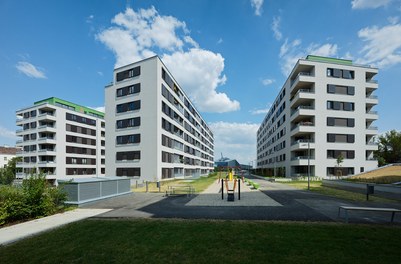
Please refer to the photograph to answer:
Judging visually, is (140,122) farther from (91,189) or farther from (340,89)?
(340,89)

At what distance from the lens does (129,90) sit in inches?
1594

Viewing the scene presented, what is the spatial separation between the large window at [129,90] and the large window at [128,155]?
33.9ft

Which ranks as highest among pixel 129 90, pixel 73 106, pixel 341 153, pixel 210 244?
pixel 73 106

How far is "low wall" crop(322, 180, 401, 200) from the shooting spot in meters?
19.5

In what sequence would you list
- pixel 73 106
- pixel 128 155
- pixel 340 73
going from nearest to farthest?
pixel 128 155 < pixel 340 73 < pixel 73 106

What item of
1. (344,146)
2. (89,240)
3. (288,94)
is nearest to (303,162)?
(344,146)

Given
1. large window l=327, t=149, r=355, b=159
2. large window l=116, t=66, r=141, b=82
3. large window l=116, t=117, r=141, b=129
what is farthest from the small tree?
large window l=116, t=66, r=141, b=82

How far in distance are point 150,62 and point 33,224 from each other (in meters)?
33.1

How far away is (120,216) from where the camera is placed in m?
11.1

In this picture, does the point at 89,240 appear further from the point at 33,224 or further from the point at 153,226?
the point at 33,224

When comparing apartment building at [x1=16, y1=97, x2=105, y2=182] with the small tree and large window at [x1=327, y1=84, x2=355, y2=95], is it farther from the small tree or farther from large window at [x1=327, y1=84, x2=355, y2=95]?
large window at [x1=327, y1=84, x2=355, y2=95]

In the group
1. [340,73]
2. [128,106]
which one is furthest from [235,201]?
[340,73]

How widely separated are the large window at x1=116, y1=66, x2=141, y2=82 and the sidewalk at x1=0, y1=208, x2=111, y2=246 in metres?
31.8

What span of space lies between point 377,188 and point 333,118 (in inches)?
822
